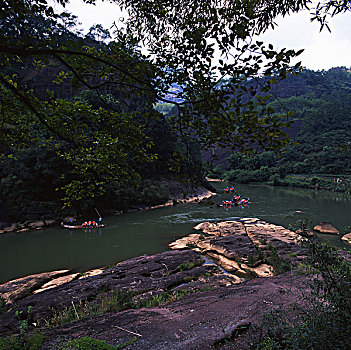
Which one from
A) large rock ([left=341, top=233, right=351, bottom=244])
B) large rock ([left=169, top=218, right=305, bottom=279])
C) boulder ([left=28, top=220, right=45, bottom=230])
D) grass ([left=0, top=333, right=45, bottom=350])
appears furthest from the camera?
boulder ([left=28, top=220, right=45, bottom=230])

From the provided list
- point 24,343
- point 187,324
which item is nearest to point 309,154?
point 187,324

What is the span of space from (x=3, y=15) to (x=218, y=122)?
351cm

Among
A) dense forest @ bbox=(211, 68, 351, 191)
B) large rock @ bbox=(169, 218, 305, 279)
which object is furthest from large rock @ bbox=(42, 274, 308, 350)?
dense forest @ bbox=(211, 68, 351, 191)

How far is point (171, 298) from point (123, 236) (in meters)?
13.0

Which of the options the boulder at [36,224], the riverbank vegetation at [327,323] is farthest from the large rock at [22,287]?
the boulder at [36,224]

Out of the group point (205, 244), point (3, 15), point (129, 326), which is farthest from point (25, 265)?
point (3, 15)

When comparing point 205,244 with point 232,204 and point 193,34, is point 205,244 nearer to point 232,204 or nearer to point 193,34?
point 193,34

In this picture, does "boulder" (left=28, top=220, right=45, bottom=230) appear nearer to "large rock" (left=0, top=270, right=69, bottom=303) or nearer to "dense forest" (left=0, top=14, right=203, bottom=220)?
"dense forest" (left=0, top=14, right=203, bottom=220)

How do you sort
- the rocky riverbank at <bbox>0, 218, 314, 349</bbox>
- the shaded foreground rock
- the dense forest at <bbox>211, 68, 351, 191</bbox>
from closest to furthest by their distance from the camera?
1. the rocky riverbank at <bbox>0, 218, 314, 349</bbox>
2. the shaded foreground rock
3. the dense forest at <bbox>211, 68, 351, 191</bbox>

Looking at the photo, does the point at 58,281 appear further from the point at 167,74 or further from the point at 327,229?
the point at 327,229

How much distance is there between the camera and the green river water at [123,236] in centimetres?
1420

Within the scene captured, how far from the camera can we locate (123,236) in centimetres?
1939

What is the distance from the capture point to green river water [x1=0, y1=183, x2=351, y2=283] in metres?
14.2

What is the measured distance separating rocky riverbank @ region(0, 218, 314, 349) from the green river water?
255 cm
